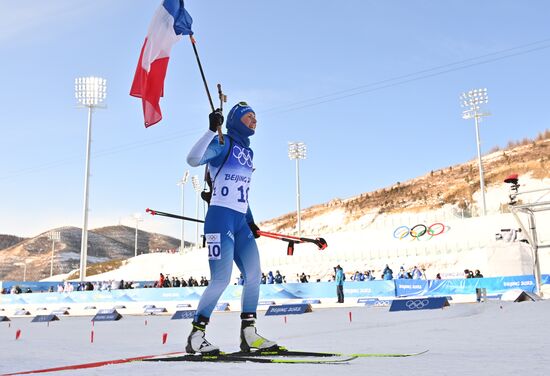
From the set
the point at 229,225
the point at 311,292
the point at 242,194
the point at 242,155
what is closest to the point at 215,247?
the point at 229,225

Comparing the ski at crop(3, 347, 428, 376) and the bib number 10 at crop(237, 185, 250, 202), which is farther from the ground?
the bib number 10 at crop(237, 185, 250, 202)

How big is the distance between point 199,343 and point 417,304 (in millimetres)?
11681

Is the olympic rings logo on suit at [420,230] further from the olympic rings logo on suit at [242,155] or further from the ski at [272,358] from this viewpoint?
the ski at [272,358]

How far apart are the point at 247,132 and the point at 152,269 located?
72.0m

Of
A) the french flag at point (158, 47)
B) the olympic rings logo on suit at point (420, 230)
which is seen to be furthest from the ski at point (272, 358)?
the olympic rings logo on suit at point (420, 230)

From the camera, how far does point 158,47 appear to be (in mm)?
6480

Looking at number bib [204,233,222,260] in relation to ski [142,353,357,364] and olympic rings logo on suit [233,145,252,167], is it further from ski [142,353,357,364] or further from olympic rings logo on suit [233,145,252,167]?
ski [142,353,357,364]

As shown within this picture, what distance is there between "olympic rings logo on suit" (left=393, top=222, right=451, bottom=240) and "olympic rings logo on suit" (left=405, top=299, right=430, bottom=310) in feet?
131

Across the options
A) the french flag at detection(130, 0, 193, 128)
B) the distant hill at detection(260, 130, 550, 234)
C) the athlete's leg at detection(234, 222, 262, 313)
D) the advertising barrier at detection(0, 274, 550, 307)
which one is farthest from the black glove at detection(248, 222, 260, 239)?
the distant hill at detection(260, 130, 550, 234)

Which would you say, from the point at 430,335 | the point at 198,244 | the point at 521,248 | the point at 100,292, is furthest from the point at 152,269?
the point at 430,335

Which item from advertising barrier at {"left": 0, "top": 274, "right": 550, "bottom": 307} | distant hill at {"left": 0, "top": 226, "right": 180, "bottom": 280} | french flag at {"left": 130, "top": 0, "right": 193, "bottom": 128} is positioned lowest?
advertising barrier at {"left": 0, "top": 274, "right": 550, "bottom": 307}

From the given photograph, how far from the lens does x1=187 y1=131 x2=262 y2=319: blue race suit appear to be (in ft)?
19.6

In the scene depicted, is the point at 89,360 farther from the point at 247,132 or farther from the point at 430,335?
the point at 430,335

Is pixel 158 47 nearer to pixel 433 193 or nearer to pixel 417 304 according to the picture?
pixel 417 304
